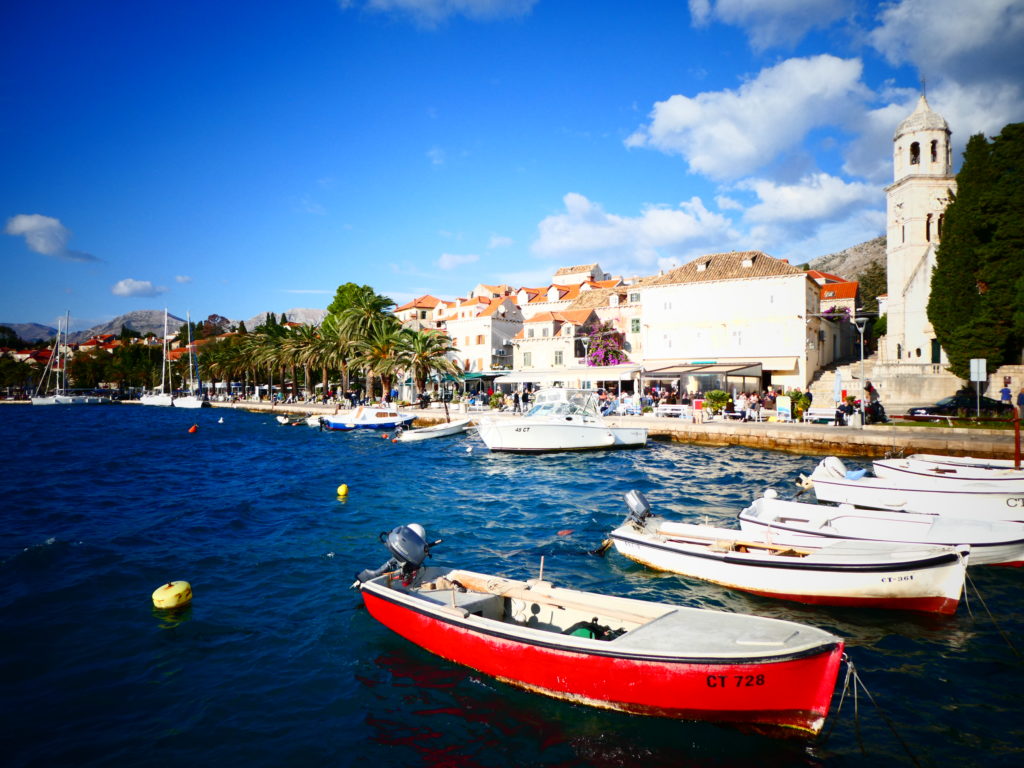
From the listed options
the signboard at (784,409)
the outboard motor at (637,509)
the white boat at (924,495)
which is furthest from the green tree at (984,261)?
the outboard motor at (637,509)

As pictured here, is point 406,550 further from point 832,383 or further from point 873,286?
point 873,286

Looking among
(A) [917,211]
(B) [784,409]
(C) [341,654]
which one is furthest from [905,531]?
(A) [917,211]

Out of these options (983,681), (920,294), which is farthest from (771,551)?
(920,294)

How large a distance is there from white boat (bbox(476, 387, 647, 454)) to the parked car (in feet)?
50.9

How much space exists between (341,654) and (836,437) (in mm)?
24873

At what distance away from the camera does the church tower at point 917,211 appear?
44125mm

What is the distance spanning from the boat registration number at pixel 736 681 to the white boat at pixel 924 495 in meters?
10.4

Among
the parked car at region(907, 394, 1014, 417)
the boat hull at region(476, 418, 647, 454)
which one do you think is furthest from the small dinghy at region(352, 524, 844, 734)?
the parked car at region(907, 394, 1014, 417)

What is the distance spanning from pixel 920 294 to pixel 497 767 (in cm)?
5072

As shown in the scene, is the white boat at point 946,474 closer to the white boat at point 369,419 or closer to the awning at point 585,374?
the awning at point 585,374

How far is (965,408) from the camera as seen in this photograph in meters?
29.9

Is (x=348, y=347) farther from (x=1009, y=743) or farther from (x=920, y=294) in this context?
(x=1009, y=743)

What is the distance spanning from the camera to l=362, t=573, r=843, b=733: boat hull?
5.86 m

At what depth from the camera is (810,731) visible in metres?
6.09
